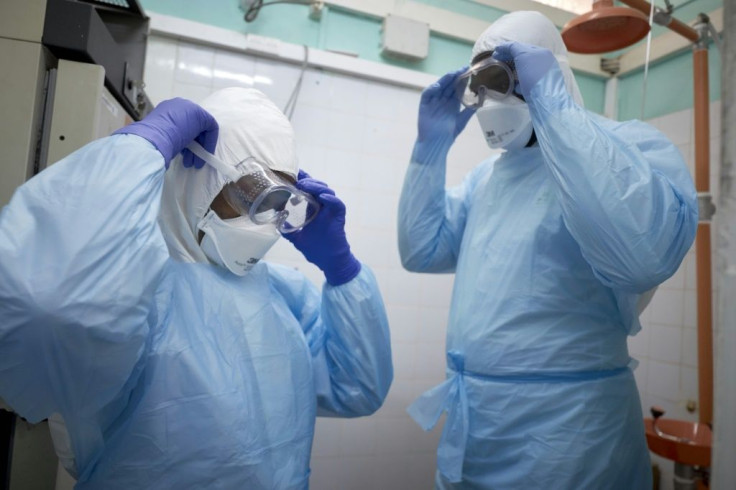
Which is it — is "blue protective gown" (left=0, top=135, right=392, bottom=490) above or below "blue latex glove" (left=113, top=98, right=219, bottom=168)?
below

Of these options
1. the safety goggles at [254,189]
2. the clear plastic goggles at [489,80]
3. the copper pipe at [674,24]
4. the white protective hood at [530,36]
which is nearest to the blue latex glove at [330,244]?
the safety goggles at [254,189]

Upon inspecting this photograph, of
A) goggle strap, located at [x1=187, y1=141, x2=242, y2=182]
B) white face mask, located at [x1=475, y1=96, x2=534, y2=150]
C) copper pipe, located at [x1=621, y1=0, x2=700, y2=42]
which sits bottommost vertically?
goggle strap, located at [x1=187, y1=141, x2=242, y2=182]

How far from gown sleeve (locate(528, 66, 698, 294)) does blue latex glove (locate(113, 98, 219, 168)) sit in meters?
0.67

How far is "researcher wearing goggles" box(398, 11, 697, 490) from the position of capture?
3.00 ft

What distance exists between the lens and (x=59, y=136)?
3.39ft

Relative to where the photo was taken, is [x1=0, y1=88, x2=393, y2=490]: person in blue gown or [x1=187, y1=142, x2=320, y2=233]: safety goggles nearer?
[x1=0, y1=88, x2=393, y2=490]: person in blue gown

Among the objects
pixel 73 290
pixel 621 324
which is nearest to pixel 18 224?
pixel 73 290

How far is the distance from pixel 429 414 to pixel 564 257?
0.51 metres

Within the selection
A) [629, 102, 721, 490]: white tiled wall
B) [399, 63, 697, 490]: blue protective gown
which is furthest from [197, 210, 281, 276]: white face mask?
[629, 102, 721, 490]: white tiled wall

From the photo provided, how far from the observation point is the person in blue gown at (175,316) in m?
0.61

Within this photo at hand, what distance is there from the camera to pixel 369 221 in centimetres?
211

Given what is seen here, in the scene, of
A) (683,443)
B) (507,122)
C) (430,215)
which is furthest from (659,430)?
(507,122)

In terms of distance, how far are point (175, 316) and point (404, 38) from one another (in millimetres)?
1776

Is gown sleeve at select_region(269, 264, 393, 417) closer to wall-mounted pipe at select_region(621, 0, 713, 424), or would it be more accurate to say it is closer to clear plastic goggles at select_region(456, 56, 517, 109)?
clear plastic goggles at select_region(456, 56, 517, 109)
